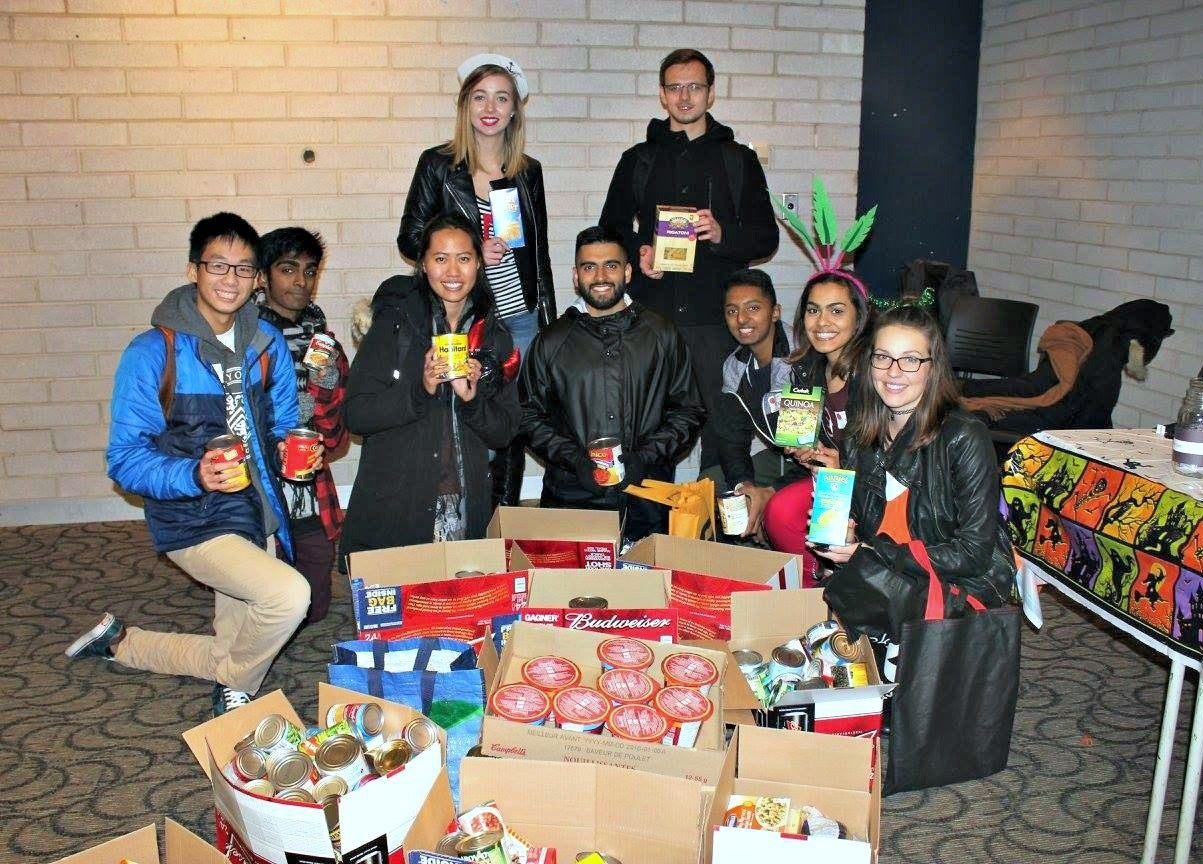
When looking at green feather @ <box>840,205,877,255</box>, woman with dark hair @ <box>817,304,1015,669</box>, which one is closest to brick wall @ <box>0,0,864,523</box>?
green feather @ <box>840,205,877,255</box>

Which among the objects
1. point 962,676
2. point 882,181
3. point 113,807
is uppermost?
point 882,181

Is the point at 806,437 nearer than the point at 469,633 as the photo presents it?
No

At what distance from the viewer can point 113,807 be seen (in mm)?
3047

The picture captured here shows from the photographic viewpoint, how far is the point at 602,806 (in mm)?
2246

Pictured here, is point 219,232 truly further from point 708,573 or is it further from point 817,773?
point 817,773

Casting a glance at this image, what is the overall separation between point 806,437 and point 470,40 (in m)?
3.09

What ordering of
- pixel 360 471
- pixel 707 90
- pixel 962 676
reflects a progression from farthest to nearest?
pixel 707 90, pixel 360 471, pixel 962 676

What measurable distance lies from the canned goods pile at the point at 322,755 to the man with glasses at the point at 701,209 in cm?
245

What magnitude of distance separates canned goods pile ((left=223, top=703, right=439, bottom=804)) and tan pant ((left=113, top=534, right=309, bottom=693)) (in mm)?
822

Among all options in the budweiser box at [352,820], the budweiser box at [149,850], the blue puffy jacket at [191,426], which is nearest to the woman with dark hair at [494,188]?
the blue puffy jacket at [191,426]

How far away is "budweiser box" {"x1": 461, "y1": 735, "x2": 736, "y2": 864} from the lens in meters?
2.17

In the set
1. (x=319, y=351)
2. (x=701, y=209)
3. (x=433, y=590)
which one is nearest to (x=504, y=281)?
(x=319, y=351)

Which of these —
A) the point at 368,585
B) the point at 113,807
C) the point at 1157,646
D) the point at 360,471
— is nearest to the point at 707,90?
the point at 360,471

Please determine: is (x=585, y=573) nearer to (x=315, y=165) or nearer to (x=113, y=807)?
(x=113, y=807)
